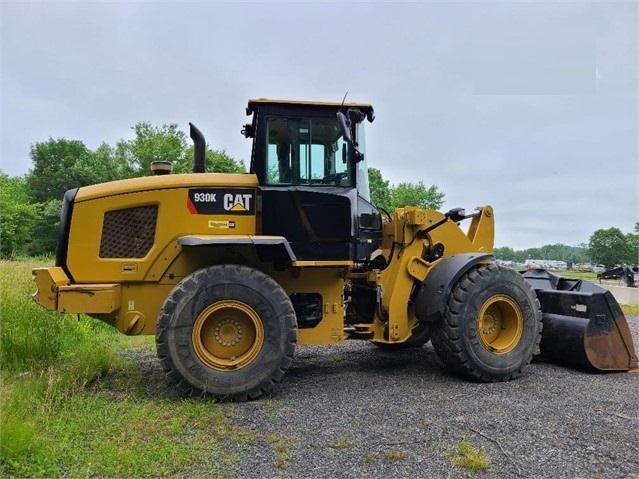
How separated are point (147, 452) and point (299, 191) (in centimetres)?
294

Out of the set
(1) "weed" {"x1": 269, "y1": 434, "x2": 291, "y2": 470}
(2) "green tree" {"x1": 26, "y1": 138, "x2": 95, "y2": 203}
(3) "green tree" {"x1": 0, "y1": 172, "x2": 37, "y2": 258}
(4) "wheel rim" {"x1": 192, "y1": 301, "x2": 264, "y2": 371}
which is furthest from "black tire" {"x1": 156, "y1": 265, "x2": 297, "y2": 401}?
(2) "green tree" {"x1": 26, "y1": 138, "x2": 95, "y2": 203}

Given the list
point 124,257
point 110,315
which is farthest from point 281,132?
point 110,315

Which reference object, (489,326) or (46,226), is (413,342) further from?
(46,226)

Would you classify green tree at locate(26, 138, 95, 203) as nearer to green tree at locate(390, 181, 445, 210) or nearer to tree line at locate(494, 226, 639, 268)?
green tree at locate(390, 181, 445, 210)

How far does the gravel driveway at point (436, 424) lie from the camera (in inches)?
134

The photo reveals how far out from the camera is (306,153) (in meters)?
5.56

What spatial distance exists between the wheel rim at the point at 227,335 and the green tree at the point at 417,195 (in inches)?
1427

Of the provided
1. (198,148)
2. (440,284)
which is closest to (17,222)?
(198,148)

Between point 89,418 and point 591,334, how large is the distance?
5303mm

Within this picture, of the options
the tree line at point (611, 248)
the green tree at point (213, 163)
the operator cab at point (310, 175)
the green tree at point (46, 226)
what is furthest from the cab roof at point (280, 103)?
the tree line at point (611, 248)

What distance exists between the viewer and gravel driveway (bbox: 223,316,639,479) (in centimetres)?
339

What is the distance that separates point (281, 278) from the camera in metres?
5.58

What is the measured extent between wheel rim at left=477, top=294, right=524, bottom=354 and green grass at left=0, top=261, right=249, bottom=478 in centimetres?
300

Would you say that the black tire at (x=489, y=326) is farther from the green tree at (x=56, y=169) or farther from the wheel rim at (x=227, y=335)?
A: the green tree at (x=56, y=169)
